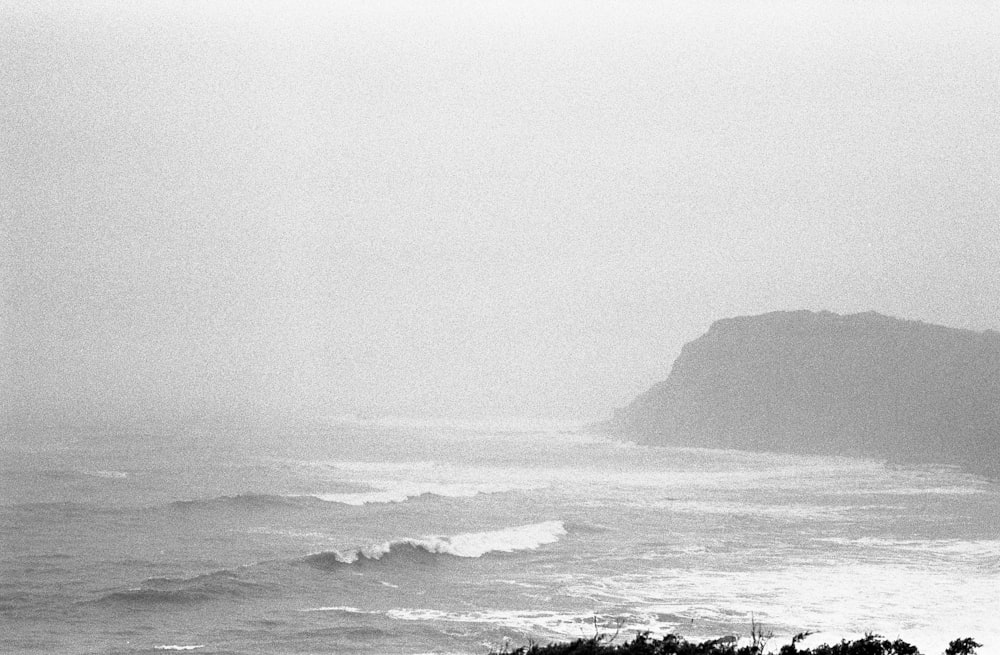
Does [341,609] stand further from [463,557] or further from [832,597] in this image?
[832,597]

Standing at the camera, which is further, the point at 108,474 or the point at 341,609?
the point at 108,474

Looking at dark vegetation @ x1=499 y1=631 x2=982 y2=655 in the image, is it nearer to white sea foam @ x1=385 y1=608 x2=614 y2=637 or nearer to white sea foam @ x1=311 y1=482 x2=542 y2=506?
white sea foam @ x1=385 y1=608 x2=614 y2=637

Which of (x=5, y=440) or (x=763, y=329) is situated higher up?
(x=763, y=329)

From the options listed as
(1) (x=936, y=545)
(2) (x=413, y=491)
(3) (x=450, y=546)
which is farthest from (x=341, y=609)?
(2) (x=413, y=491)

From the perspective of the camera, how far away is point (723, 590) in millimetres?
23469

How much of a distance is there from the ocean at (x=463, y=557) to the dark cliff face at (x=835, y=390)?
21.7 m

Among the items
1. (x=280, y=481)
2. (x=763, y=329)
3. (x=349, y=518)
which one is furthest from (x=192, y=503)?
(x=763, y=329)

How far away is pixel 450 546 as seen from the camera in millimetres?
29797

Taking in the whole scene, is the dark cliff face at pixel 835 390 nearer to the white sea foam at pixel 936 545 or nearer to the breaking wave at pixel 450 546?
the white sea foam at pixel 936 545

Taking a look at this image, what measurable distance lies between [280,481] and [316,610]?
28.3 meters

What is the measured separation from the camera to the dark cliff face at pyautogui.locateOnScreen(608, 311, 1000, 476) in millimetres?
76375

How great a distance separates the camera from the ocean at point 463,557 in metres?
19.8

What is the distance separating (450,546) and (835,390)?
6604cm

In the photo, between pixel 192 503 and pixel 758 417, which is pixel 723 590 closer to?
pixel 192 503
